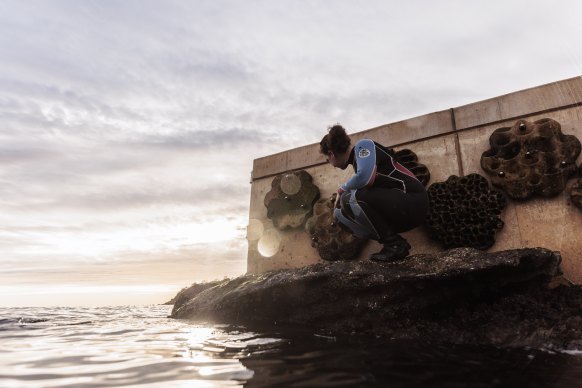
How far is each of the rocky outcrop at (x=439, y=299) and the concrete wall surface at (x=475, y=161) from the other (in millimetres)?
Answer: 634

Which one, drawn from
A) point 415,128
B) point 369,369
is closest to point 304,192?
point 415,128

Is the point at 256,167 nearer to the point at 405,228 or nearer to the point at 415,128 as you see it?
the point at 415,128

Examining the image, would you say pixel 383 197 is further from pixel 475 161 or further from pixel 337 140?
pixel 475 161

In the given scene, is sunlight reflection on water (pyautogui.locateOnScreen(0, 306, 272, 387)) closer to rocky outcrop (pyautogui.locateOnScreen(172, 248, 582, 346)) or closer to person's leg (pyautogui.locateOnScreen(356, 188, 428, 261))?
rocky outcrop (pyautogui.locateOnScreen(172, 248, 582, 346))

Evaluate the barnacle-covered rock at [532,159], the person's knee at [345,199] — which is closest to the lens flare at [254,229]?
the person's knee at [345,199]

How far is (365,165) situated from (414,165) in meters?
1.43

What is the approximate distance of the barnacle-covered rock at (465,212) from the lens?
4367 millimetres

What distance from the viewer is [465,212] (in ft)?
14.7

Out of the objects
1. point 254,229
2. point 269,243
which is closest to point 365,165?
point 269,243

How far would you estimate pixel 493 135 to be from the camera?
4621mm

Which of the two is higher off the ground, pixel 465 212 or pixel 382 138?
pixel 382 138

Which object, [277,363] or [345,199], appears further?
[345,199]

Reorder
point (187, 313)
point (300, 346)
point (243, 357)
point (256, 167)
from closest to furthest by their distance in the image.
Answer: point (243, 357), point (300, 346), point (187, 313), point (256, 167)

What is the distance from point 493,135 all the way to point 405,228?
174 centimetres
